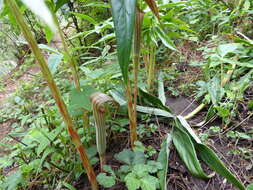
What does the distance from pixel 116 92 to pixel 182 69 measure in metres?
0.61

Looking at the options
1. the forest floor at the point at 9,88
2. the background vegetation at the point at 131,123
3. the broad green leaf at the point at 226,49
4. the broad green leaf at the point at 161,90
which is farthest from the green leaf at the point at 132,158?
the forest floor at the point at 9,88

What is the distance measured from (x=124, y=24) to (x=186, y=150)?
550mm

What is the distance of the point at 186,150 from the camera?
2.13ft

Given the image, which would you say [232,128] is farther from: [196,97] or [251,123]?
[196,97]

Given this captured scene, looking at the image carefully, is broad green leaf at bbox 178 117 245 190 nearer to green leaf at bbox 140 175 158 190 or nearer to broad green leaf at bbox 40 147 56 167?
green leaf at bbox 140 175 158 190

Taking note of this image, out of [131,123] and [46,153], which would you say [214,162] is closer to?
[131,123]

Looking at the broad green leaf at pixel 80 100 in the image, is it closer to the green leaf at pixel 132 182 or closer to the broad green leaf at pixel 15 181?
the green leaf at pixel 132 182

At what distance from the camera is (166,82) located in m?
1.14

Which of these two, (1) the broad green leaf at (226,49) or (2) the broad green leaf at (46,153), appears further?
(1) the broad green leaf at (226,49)

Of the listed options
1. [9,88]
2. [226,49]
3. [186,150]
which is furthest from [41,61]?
[9,88]

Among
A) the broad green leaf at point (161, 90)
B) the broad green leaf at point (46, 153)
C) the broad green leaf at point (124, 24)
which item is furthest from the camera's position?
the broad green leaf at point (161, 90)

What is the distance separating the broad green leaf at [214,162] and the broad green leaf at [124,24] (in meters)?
0.51

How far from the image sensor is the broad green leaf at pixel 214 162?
0.53 metres

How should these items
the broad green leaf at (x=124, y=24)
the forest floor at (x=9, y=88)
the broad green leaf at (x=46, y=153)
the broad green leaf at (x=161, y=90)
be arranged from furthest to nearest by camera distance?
the forest floor at (x=9, y=88) → the broad green leaf at (x=161, y=90) → the broad green leaf at (x=46, y=153) → the broad green leaf at (x=124, y=24)
